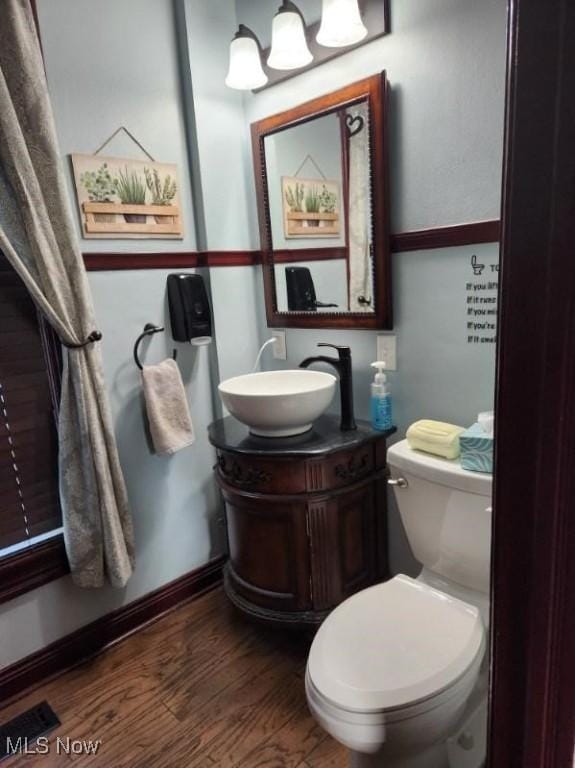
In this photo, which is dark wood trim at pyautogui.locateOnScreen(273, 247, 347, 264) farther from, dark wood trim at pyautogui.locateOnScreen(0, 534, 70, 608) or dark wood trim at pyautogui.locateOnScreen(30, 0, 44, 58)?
dark wood trim at pyautogui.locateOnScreen(0, 534, 70, 608)

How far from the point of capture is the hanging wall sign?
172 centimetres

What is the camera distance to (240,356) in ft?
7.25

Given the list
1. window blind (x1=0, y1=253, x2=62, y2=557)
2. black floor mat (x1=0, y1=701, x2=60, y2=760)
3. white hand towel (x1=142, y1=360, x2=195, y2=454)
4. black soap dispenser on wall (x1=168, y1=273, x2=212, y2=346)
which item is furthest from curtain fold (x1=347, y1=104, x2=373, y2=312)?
black floor mat (x1=0, y1=701, x2=60, y2=760)

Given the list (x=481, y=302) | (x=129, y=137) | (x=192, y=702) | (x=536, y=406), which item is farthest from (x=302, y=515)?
(x=129, y=137)

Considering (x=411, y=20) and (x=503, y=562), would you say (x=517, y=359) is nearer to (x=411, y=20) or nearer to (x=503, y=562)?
(x=503, y=562)

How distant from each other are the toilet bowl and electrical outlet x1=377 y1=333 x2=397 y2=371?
0.79 meters

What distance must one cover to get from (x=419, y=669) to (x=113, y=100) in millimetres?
2022

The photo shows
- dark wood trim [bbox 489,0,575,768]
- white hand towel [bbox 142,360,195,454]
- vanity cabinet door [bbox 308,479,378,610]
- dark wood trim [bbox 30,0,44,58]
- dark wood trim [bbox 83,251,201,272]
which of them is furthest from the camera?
white hand towel [bbox 142,360,195,454]

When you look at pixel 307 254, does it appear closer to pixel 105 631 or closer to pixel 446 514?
pixel 446 514

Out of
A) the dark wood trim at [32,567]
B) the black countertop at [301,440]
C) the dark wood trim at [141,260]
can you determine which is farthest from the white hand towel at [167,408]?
the dark wood trim at [32,567]

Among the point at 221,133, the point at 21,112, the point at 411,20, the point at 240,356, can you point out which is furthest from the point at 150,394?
the point at 411,20

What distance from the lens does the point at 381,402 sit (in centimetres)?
175

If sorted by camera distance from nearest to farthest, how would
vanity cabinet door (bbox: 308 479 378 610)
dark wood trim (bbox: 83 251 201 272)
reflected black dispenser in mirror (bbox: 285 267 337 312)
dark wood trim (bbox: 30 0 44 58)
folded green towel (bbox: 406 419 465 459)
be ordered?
folded green towel (bbox: 406 419 465 459)
dark wood trim (bbox: 30 0 44 58)
vanity cabinet door (bbox: 308 479 378 610)
dark wood trim (bbox: 83 251 201 272)
reflected black dispenser in mirror (bbox: 285 267 337 312)

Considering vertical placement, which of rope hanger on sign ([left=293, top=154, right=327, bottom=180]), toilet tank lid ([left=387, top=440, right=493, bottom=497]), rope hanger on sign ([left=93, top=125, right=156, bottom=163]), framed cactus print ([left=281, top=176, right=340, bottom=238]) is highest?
rope hanger on sign ([left=93, top=125, right=156, bottom=163])
